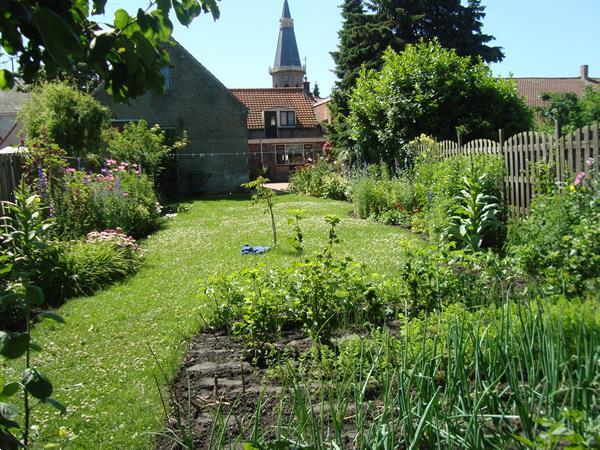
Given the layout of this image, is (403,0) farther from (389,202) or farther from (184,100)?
(389,202)

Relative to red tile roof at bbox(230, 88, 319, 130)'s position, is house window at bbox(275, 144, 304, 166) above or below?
below

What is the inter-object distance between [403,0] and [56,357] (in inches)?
974

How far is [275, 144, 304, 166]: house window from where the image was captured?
4003 cm

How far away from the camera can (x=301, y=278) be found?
15.5 feet

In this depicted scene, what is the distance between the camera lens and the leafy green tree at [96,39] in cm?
121

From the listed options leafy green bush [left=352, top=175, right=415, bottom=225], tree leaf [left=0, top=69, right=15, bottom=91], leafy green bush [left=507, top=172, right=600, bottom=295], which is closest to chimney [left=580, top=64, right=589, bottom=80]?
leafy green bush [left=352, top=175, right=415, bottom=225]

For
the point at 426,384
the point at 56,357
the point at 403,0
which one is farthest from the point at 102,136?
the point at 426,384

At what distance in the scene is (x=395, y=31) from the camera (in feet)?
84.1

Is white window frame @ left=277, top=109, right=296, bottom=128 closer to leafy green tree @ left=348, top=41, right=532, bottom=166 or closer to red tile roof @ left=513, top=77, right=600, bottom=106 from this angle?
leafy green tree @ left=348, top=41, right=532, bottom=166

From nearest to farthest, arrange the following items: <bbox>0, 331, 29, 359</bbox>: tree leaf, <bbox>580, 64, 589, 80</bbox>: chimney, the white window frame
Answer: <bbox>0, 331, 29, 359</bbox>: tree leaf
the white window frame
<bbox>580, 64, 589, 80</bbox>: chimney

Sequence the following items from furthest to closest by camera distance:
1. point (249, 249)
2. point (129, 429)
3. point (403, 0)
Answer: point (403, 0) < point (249, 249) < point (129, 429)

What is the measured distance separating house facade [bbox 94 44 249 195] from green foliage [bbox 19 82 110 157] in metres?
7.66

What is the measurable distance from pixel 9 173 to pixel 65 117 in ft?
32.0

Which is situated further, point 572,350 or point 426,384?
point 572,350
